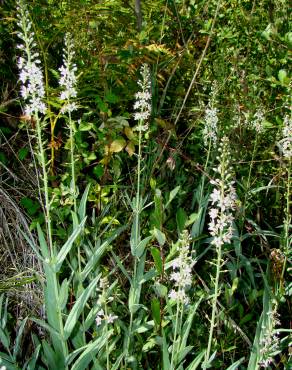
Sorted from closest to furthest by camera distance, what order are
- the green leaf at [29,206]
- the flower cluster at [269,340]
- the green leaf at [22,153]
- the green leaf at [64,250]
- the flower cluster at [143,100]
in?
the flower cluster at [269,340]
the green leaf at [64,250]
the flower cluster at [143,100]
the green leaf at [29,206]
the green leaf at [22,153]

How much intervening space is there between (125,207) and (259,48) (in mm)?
1931

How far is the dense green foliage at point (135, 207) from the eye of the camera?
107 inches

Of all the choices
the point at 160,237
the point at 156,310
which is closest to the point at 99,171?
the point at 160,237

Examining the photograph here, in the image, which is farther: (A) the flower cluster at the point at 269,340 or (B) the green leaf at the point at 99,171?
(B) the green leaf at the point at 99,171

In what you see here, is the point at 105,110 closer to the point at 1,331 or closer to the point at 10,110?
the point at 10,110

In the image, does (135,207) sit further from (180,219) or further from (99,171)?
(99,171)

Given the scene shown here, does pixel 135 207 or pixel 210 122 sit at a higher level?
pixel 210 122

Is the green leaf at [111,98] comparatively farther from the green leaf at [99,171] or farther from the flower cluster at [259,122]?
the flower cluster at [259,122]

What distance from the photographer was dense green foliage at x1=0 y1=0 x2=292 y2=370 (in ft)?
8.93

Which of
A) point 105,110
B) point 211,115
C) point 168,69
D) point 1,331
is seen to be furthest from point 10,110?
point 1,331

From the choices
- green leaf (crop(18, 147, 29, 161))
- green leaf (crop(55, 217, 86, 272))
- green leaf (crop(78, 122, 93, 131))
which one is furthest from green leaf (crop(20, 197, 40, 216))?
green leaf (crop(55, 217, 86, 272))

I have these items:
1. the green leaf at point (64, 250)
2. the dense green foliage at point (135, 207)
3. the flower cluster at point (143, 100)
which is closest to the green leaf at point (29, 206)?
the dense green foliage at point (135, 207)

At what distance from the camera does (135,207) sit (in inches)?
120

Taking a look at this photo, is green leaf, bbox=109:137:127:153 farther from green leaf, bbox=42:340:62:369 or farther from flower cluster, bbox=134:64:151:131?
green leaf, bbox=42:340:62:369
